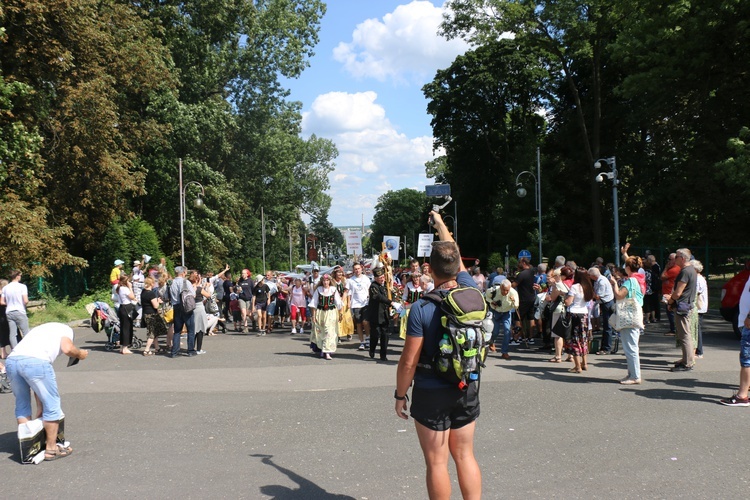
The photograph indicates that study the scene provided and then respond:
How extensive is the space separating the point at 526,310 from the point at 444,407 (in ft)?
36.8

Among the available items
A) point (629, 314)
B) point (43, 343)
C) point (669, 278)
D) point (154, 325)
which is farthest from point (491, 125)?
point (43, 343)

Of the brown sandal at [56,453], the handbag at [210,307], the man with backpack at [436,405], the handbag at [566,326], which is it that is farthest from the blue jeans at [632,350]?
the handbag at [210,307]

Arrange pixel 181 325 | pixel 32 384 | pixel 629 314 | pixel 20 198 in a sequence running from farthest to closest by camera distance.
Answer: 1. pixel 20 198
2. pixel 181 325
3. pixel 629 314
4. pixel 32 384

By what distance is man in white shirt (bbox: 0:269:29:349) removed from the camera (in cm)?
1238

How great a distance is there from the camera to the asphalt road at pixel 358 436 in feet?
17.5

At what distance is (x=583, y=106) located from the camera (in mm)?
41781

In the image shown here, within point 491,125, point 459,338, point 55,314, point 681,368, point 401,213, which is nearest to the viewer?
point 459,338

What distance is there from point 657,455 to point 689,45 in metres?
20.3

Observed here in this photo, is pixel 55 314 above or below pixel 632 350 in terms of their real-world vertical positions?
above

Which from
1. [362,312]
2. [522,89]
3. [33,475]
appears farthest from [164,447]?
[522,89]

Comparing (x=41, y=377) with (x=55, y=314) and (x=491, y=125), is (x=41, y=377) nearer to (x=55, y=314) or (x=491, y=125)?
(x=55, y=314)

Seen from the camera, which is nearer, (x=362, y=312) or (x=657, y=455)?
(x=657, y=455)

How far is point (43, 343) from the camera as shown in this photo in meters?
6.27

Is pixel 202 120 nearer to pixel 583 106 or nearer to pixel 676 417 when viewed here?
pixel 583 106
